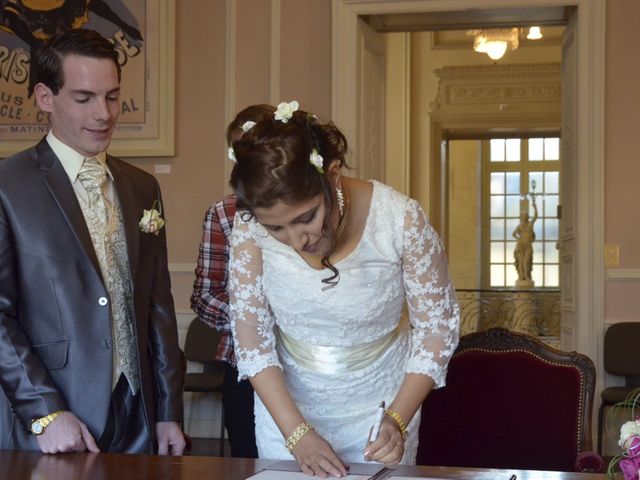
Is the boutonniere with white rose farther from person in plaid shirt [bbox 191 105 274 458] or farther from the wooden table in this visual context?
person in plaid shirt [bbox 191 105 274 458]

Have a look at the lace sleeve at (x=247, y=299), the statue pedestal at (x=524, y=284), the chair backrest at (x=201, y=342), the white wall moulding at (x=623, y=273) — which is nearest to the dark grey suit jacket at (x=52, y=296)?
the lace sleeve at (x=247, y=299)

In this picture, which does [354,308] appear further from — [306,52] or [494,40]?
[494,40]

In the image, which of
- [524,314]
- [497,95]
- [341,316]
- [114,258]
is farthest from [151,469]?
[524,314]

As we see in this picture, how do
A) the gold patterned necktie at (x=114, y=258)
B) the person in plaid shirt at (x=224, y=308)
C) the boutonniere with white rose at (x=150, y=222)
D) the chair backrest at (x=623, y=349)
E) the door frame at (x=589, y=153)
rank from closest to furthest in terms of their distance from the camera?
the gold patterned necktie at (x=114, y=258)
the boutonniere with white rose at (x=150, y=222)
the person in plaid shirt at (x=224, y=308)
the chair backrest at (x=623, y=349)
the door frame at (x=589, y=153)

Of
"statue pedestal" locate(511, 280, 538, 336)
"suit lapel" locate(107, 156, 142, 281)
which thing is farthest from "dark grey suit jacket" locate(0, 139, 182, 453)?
"statue pedestal" locate(511, 280, 538, 336)

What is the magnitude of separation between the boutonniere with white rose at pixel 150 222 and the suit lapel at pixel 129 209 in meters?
0.02

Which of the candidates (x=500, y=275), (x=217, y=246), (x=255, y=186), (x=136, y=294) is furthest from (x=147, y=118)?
(x=500, y=275)

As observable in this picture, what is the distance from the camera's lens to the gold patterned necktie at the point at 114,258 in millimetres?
2676

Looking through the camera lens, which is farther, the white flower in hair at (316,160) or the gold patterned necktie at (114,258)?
the gold patterned necktie at (114,258)

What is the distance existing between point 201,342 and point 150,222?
14.0 ft

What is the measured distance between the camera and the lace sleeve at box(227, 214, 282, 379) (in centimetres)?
249

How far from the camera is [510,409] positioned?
3.07m

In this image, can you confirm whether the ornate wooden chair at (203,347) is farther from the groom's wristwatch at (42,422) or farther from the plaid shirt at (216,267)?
the groom's wristwatch at (42,422)

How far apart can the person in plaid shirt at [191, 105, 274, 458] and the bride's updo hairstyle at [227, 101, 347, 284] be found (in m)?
1.40
